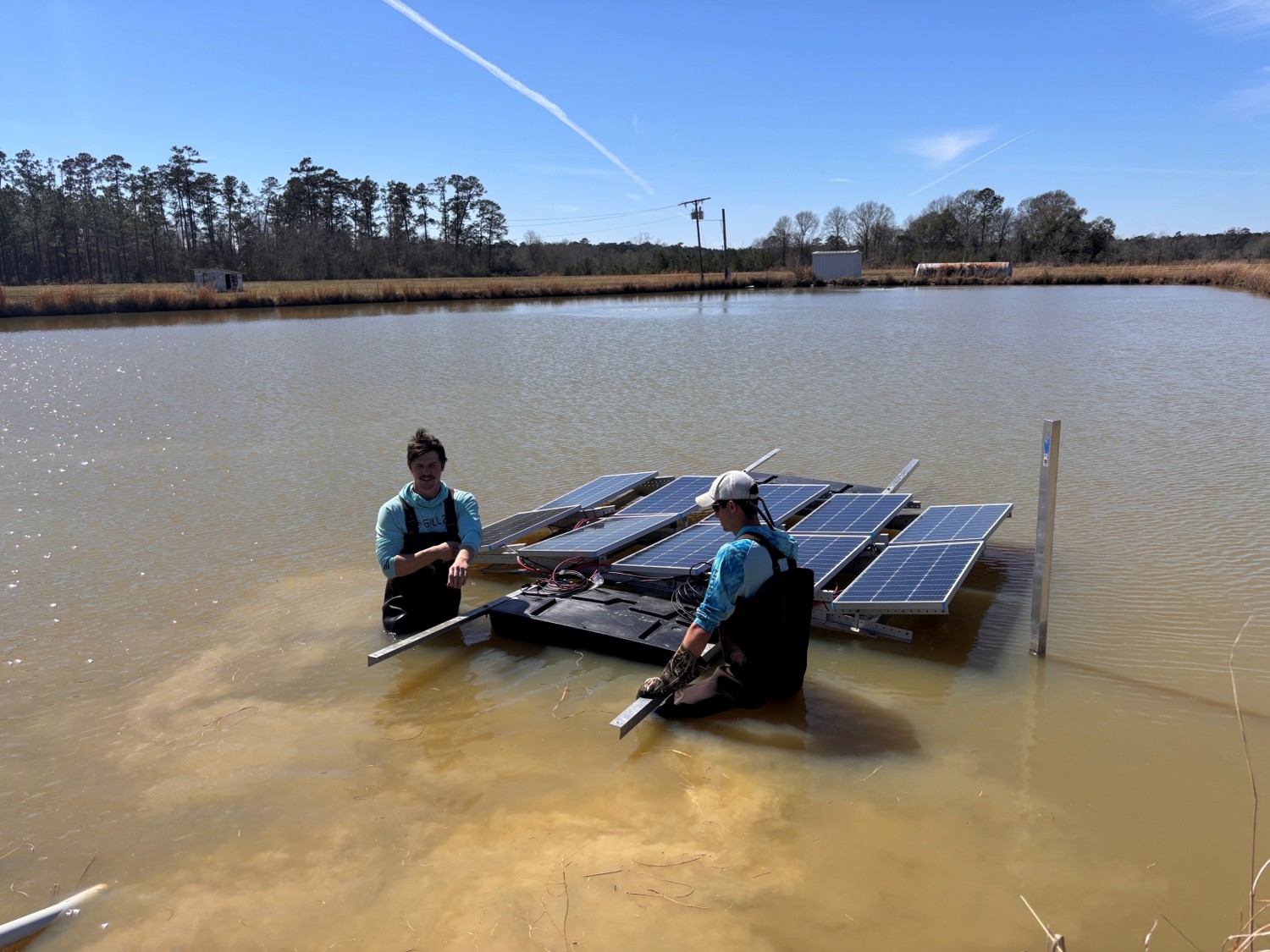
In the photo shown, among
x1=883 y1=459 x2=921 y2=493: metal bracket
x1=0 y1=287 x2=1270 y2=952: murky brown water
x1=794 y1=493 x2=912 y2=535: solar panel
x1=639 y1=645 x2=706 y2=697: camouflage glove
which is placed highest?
x1=883 y1=459 x2=921 y2=493: metal bracket

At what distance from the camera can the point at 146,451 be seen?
13.1 metres

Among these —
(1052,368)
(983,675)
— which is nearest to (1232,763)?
(983,675)

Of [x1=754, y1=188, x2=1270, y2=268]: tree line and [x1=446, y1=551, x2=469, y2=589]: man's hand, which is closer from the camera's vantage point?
[x1=446, y1=551, x2=469, y2=589]: man's hand

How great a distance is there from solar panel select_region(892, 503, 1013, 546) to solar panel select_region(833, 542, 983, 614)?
8.2 inches

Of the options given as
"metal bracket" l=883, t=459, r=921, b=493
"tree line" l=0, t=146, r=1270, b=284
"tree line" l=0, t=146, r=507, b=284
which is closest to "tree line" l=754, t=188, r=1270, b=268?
"tree line" l=0, t=146, r=1270, b=284

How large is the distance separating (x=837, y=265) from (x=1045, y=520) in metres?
72.3

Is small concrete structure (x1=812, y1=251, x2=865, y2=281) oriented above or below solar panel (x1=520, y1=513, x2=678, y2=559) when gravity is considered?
above

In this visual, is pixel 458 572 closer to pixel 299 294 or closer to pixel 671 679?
pixel 671 679

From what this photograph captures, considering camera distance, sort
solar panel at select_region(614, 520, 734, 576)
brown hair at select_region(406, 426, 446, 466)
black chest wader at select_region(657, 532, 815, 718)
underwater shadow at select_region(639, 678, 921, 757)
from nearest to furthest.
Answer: black chest wader at select_region(657, 532, 815, 718)
underwater shadow at select_region(639, 678, 921, 757)
brown hair at select_region(406, 426, 446, 466)
solar panel at select_region(614, 520, 734, 576)

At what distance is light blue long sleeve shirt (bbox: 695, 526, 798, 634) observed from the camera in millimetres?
4504

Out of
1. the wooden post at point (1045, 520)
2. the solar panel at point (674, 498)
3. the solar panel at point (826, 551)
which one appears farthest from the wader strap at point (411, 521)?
the wooden post at point (1045, 520)

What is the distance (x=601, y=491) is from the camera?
9508 millimetres

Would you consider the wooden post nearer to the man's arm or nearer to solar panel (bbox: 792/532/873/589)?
solar panel (bbox: 792/532/873/589)

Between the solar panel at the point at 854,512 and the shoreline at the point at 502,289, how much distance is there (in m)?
44.3
